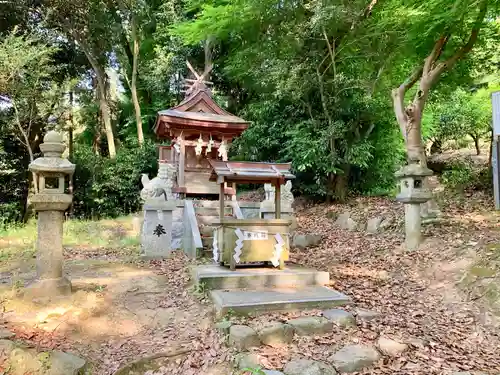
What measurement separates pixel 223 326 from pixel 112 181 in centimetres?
1444

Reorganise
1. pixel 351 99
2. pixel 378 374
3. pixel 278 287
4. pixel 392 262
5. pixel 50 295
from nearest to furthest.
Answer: pixel 378 374 → pixel 50 295 → pixel 278 287 → pixel 392 262 → pixel 351 99

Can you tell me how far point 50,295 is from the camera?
5.38 meters

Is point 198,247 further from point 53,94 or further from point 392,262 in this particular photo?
point 53,94

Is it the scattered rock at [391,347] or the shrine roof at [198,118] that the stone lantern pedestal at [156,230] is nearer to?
the shrine roof at [198,118]

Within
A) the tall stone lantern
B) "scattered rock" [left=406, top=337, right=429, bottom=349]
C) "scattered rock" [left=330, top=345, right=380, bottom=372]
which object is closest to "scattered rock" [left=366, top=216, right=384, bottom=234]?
"scattered rock" [left=406, top=337, right=429, bottom=349]

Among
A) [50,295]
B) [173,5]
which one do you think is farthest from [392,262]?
[173,5]

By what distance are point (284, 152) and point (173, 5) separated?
10789 millimetres

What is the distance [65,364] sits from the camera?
388 cm

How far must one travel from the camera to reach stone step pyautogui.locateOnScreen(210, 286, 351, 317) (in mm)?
5052

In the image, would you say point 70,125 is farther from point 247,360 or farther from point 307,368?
point 307,368

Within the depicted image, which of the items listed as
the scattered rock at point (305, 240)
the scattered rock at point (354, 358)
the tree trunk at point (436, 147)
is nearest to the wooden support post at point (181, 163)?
the scattered rock at point (305, 240)

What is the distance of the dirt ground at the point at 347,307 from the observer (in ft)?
14.2

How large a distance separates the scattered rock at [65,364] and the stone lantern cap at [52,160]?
2.71 metres

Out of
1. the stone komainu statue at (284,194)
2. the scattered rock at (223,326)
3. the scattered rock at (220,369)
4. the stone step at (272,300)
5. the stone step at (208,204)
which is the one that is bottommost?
the scattered rock at (220,369)
